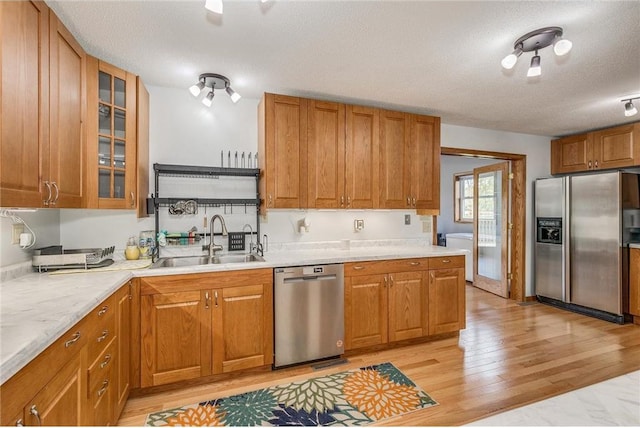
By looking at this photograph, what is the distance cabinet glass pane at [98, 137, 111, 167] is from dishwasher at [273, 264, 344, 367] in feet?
4.78


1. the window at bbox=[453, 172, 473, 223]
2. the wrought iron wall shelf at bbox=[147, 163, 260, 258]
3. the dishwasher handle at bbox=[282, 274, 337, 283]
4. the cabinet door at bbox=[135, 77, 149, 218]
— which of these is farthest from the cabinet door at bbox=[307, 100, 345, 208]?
the window at bbox=[453, 172, 473, 223]

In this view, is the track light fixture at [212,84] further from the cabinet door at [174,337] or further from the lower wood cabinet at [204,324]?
the cabinet door at [174,337]

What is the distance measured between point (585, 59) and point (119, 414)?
13.0ft

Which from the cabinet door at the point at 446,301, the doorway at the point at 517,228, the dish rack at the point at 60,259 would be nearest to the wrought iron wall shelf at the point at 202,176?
the dish rack at the point at 60,259

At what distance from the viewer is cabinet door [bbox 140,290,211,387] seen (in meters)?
2.05

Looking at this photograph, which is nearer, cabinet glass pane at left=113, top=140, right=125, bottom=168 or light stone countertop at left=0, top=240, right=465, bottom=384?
light stone countertop at left=0, top=240, right=465, bottom=384

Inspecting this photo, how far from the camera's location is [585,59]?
216 centimetres

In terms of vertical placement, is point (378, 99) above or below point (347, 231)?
above

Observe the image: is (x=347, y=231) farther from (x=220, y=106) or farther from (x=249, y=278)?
(x=220, y=106)

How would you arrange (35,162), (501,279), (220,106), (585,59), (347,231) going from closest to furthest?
(35,162)
(585,59)
(220,106)
(347,231)
(501,279)

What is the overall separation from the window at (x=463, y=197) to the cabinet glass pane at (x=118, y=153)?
594 centimetres

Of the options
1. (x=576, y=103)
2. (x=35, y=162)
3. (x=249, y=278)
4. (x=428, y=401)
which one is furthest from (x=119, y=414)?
(x=576, y=103)

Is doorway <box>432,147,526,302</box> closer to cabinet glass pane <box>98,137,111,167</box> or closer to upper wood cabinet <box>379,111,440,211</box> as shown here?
upper wood cabinet <box>379,111,440,211</box>

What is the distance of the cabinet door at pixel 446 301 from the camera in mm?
2914
